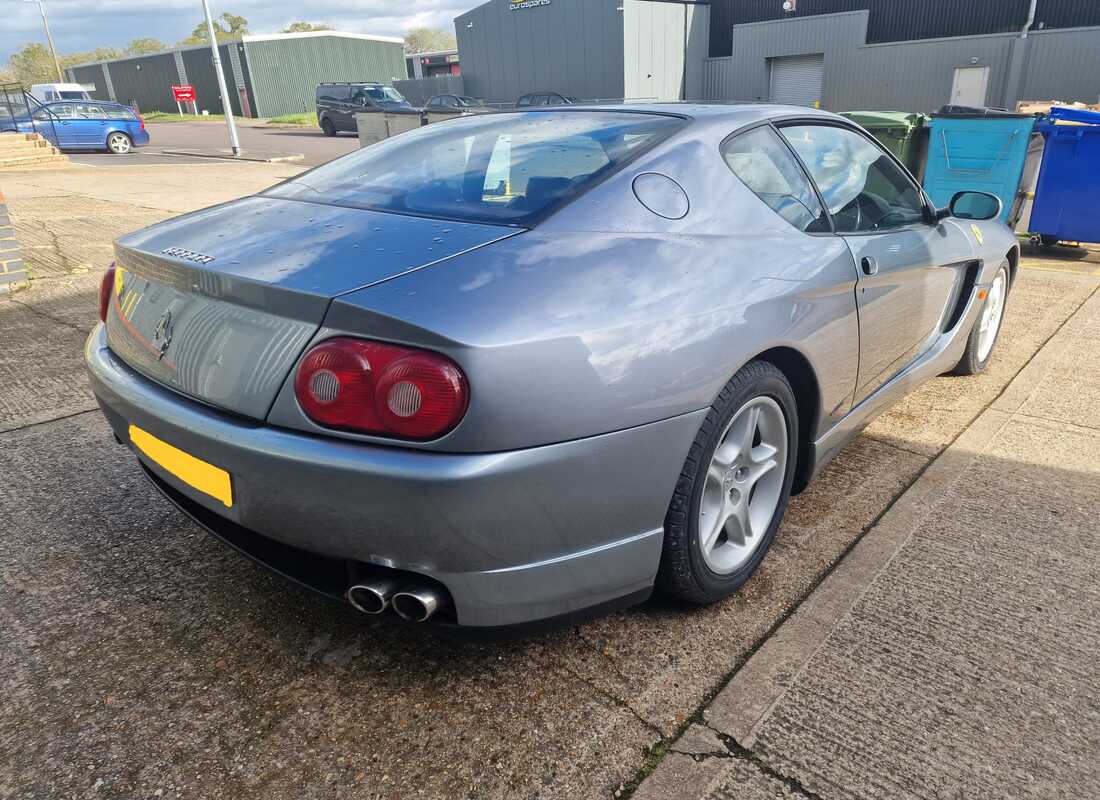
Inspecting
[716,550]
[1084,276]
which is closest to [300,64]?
[1084,276]

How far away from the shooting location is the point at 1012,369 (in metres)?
4.30

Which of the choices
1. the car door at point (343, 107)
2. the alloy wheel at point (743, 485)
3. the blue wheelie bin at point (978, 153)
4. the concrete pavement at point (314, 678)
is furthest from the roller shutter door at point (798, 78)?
the concrete pavement at point (314, 678)

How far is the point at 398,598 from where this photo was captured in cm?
168

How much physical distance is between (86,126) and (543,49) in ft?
58.7

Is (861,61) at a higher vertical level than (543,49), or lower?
lower

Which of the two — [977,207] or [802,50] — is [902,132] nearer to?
[977,207]

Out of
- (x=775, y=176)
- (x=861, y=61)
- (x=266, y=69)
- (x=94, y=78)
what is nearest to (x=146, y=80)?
(x=94, y=78)

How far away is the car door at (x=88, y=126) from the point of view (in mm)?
21320

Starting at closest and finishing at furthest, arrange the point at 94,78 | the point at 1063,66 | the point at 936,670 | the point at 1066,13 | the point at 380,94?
the point at 936,670 < the point at 1063,66 < the point at 1066,13 < the point at 380,94 < the point at 94,78

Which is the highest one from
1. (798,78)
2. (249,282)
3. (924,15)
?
(924,15)

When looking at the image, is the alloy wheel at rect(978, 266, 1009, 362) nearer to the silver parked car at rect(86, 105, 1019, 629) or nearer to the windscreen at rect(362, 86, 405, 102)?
the silver parked car at rect(86, 105, 1019, 629)

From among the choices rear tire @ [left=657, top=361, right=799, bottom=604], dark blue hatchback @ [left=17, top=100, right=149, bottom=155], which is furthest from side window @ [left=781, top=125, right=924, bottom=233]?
dark blue hatchback @ [left=17, top=100, right=149, bottom=155]

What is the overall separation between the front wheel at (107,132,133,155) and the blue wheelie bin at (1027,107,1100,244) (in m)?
22.4

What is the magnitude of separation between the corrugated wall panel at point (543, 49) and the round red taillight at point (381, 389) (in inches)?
1145
